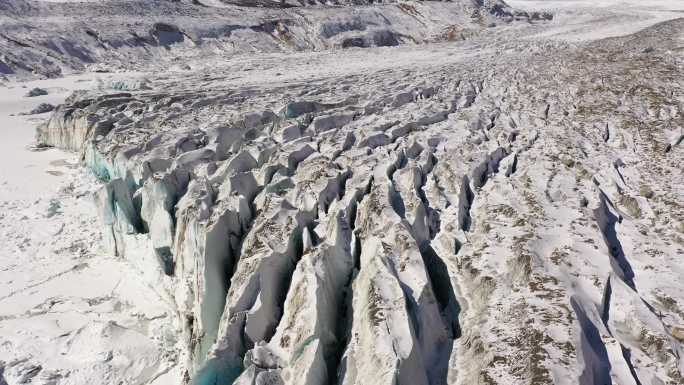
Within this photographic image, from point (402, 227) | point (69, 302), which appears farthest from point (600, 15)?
point (69, 302)

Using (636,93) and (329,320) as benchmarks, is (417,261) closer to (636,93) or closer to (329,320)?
(329,320)

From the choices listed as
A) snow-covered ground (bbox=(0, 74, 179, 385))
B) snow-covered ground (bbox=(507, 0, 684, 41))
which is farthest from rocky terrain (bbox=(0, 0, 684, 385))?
snow-covered ground (bbox=(507, 0, 684, 41))

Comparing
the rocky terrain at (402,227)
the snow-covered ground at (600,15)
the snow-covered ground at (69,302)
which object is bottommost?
the snow-covered ground at (69,302)

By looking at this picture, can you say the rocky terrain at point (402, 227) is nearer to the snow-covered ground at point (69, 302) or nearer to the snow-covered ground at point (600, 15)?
the snow-covered ground at point (69, 302)

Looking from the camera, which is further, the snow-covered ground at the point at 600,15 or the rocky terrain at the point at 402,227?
the snow-covered ground at the point at 600,15

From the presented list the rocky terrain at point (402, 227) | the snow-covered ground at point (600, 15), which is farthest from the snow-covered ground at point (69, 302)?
the snow-covered ground at point (600, 15)

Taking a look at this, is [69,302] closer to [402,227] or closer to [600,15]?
[402,227]

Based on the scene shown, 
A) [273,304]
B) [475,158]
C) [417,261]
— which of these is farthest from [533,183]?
[273,304]
